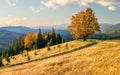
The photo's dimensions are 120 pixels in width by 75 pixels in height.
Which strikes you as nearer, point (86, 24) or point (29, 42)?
point (86, 24)

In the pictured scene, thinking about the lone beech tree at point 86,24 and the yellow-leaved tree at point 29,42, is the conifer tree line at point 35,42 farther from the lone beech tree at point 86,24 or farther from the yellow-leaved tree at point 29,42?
the lone beech tree at point 86,24

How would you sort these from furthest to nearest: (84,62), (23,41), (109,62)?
(23,41)
(84,62)
(109,62)

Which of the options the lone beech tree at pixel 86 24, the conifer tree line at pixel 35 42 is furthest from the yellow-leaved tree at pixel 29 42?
the lone beech tree at pixel 86 24

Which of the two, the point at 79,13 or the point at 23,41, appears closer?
the point at 79,13

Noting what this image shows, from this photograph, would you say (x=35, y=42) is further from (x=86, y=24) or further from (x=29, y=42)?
(x=86, y=24)

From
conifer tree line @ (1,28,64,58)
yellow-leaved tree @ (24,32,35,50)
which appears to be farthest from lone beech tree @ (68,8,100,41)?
yellow-leaved tree @ (24,32,35,50)

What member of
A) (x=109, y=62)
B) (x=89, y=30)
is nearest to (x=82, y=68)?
(x=109, y=62)

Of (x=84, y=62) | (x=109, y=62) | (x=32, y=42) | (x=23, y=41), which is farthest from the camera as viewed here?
(x=23, y=41)

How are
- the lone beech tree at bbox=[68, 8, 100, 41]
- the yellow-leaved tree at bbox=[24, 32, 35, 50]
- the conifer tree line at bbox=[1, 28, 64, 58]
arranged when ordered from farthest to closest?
the yellow-leaved tree at bbox=[24, 32, 35, 50] < the conifer tree line at bbox=[1, 28, 64, 58] < the lone beech tree at bbox=[68, 8, 100, 41]

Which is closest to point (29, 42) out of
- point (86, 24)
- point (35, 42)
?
point (35, 42)

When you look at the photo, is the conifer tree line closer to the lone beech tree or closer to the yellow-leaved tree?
the yellow-leaved tree

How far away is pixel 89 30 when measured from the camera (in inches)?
3287

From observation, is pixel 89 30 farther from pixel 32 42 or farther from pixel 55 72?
pixel 32 42

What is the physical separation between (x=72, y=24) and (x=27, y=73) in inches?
1644
